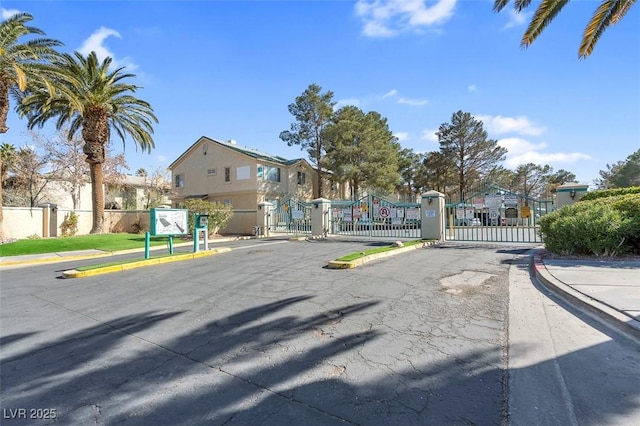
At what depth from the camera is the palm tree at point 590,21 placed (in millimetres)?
9102

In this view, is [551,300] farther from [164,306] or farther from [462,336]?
[164,306]

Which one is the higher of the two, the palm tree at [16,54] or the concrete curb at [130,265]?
the palm tree at [16,54]

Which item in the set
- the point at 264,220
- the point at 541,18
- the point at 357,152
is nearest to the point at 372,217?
Answer: the point at 264,220

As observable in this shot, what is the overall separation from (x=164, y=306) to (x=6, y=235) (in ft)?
66.8

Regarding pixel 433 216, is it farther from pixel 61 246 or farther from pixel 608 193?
pixel 61 246

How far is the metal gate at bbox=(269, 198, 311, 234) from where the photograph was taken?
21.9 meters

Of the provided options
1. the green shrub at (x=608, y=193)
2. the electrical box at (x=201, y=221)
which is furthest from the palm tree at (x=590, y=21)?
the electrical box at (x=201, y=221)

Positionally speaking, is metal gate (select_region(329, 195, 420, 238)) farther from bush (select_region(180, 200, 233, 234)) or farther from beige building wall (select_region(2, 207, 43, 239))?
beige building wall (select_region(2, 207, 43, 239))

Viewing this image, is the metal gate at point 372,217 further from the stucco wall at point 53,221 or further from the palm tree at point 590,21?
the stucco wall at point 53,221

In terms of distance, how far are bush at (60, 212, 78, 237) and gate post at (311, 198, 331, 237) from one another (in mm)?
16172

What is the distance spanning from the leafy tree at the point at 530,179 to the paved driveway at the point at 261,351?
60.4m

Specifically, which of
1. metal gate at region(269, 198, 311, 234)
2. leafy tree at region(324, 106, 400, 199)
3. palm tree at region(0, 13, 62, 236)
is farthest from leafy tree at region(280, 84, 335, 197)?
palm tree at region(0, 13, 62, 236)

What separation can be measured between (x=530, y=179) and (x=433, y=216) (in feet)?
181

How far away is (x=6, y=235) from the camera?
64.1ft
